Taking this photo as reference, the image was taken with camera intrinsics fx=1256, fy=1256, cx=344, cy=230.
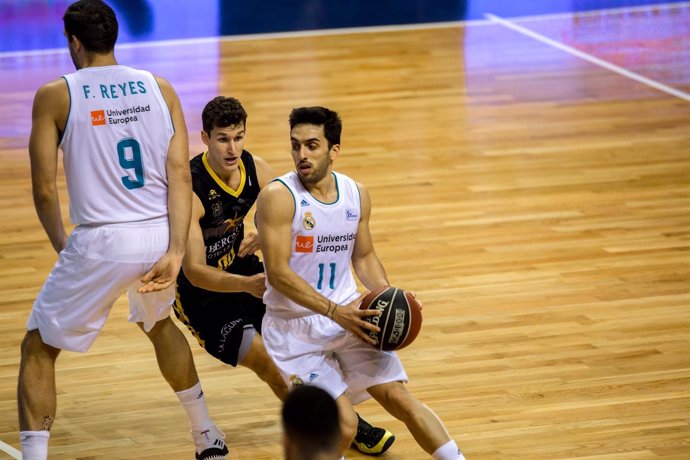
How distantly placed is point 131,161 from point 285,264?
702 mm

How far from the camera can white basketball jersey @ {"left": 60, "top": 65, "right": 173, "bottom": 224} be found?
466 cm

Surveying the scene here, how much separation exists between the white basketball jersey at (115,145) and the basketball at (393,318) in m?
0.91

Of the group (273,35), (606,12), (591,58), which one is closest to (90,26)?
(591,58)

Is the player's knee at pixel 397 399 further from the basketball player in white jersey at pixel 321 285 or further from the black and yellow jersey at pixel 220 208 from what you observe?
the black and yellow jersey at pixel 220 208

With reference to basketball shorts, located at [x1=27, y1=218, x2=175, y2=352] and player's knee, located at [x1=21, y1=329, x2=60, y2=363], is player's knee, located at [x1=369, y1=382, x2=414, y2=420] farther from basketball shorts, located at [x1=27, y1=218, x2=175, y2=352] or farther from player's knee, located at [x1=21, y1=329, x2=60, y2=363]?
player's knee, located at [x1=21, y1=329, x2=60, y2=363]

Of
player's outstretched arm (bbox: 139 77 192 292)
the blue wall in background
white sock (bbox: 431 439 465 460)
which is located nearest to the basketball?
white sock (bbox: 431 439 465 460)

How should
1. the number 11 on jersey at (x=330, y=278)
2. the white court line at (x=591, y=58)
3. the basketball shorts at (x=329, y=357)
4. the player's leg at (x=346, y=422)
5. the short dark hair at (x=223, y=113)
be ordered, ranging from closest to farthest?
the player's leg at (x=346, y=422) → the basketball shorts at (x=329, y=357) → the number 11 on jersey at (x=330, y=278) → the short dark hair at (x=223, y=113) → the white court line at (x=591, y=58)

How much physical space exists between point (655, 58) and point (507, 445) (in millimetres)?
7899

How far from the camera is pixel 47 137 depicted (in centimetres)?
459

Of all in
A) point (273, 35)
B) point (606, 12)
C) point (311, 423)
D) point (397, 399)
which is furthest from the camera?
point (606, 12)

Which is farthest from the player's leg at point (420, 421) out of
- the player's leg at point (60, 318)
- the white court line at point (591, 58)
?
the white court line at point (591, 58)

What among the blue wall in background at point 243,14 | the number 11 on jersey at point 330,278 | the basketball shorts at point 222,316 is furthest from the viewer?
the blue wall in background at point 243,14

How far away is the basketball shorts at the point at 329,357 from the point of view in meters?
4.71

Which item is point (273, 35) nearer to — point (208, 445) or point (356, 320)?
point (208, 445)
